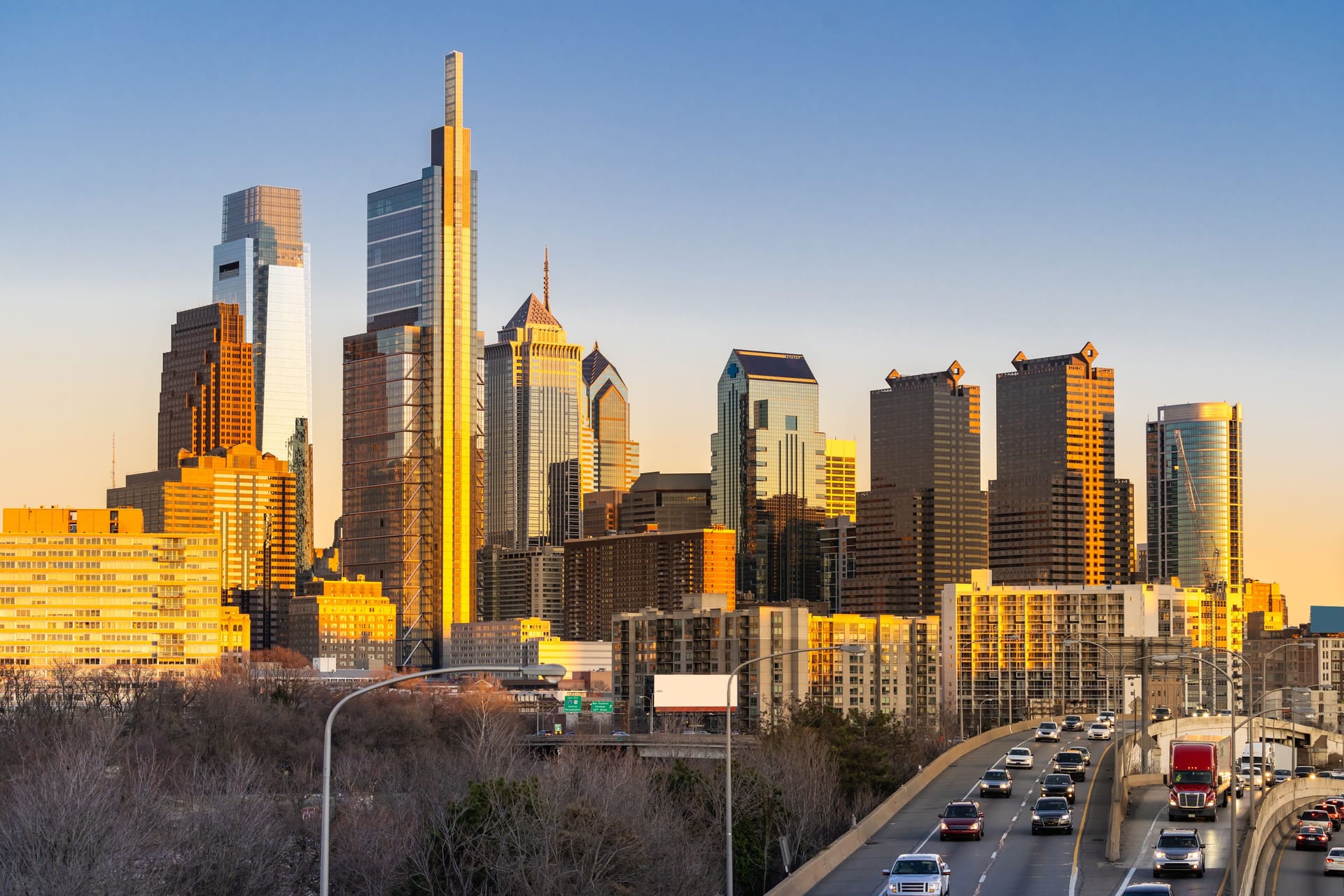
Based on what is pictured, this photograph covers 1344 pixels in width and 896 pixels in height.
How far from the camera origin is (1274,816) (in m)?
110

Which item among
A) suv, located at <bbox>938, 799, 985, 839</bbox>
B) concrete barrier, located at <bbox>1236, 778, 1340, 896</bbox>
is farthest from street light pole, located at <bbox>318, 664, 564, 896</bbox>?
suv, located at <bbox>938, 799, 985, 839</bbox>

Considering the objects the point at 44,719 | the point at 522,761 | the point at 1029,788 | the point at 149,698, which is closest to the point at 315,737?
the point at 149,698

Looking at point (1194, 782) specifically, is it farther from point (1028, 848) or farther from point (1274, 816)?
point (1274, 816)

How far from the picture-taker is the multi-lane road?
74.0m

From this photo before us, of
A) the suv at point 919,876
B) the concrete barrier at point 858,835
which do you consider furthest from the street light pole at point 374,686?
the suv at point 919,876

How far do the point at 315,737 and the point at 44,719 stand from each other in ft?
103

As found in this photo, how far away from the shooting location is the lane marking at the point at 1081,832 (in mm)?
73812

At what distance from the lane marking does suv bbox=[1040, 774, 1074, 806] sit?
92cm

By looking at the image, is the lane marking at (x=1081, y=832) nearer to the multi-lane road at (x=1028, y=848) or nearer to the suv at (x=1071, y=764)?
the multi-lane road at (x=1028, y=848)

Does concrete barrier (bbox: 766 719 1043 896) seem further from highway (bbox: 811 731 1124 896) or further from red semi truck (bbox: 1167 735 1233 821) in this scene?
red semi truck (bbox: 1167 735 1233 821)

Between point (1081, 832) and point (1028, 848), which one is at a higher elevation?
point (1028, 848)

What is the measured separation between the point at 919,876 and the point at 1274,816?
47.6 metres

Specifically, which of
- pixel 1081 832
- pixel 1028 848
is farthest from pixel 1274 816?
pixel 1028 848

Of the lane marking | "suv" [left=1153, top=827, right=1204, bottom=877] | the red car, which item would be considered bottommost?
the red car
